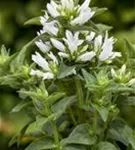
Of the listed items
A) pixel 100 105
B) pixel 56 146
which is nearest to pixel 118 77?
pixel 100 105

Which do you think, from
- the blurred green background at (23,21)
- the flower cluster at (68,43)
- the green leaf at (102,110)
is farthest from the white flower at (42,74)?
the blurred green background at (23,21)

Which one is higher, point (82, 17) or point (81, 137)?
point (82, 17)

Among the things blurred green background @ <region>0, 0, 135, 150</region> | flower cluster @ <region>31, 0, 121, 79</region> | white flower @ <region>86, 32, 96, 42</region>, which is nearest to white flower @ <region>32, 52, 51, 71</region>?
flower cluster @ <region>31, 0, 121, 79</region>

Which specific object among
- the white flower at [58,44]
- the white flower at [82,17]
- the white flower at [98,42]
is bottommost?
the white flower at [98,42]

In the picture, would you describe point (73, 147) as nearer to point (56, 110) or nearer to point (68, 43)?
point (56, 110)

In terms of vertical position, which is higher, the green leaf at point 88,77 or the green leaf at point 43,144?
the green leaf at point 88,77

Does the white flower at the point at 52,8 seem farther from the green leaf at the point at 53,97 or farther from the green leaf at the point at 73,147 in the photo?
the green leaf at the point at 73,147

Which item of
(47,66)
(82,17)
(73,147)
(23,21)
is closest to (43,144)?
(73,147)
